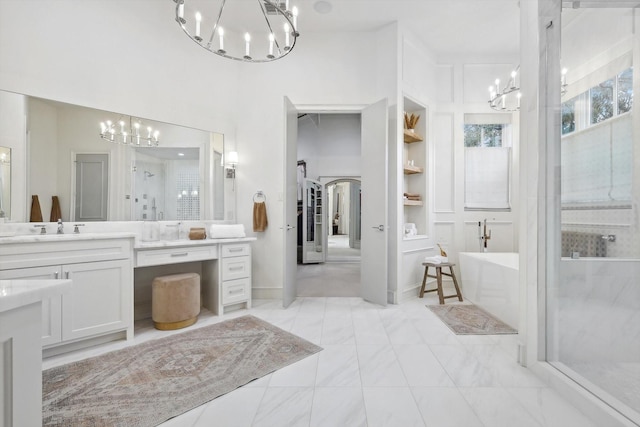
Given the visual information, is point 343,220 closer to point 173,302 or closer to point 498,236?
point 498,236

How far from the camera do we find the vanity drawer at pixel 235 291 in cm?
314

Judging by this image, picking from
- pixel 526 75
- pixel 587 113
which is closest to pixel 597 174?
pixel 587 113

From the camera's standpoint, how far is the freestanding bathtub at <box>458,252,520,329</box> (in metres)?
2.80

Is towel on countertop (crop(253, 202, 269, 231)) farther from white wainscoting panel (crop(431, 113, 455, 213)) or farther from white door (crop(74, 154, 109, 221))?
white wainscoting panel (crop(431, 113, 455, 213))

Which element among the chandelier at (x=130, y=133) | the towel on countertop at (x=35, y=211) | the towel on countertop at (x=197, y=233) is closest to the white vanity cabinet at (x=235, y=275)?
the towel on countertop at (x=197, y=233)

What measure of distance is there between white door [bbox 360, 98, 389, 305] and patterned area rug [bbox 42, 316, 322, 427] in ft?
4.53

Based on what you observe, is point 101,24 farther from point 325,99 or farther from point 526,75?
point 526,75

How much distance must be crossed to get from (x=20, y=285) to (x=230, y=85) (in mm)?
3458

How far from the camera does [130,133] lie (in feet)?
9.70

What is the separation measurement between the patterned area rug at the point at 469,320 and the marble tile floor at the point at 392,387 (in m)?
0.12

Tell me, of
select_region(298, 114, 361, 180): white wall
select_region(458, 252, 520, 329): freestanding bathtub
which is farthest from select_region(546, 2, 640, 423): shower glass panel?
select_region(298, 114, 361, 180): white wall

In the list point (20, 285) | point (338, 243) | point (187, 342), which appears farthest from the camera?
point (338, 243)

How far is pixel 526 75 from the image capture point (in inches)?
84.4

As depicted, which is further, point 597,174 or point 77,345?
point 77,345
